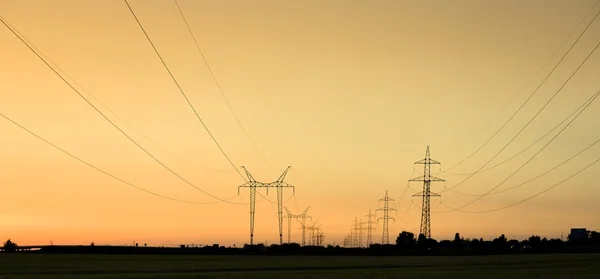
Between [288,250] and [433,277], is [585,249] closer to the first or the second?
[288,250]

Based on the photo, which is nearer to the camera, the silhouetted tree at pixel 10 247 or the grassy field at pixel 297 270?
the grassy field at pixel 297 270

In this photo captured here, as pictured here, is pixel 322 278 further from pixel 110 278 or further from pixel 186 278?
pixel 110 278

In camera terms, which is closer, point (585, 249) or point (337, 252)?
point (337, 252)

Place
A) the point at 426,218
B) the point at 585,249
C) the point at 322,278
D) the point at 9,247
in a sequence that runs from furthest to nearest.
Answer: the point at 585,249, the point at 9,247, the point at 426,218, the point at 322,278

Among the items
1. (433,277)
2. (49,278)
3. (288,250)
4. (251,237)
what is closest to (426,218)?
(251,237)

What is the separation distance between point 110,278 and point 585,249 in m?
150

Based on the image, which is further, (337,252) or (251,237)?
(337,252)

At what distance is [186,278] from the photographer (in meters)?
61.6

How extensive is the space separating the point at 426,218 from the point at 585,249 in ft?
231

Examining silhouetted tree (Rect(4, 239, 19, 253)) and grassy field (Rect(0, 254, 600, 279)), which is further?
silhouetted tree (Rect(4, 239, 19, 253))

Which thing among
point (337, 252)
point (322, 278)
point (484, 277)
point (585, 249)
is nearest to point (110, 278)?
point (322, 278)

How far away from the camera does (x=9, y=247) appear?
17088 cm

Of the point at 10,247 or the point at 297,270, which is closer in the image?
the point at 297,270

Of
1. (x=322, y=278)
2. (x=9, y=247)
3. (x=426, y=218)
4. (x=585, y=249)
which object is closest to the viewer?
(x=322, y=278)
